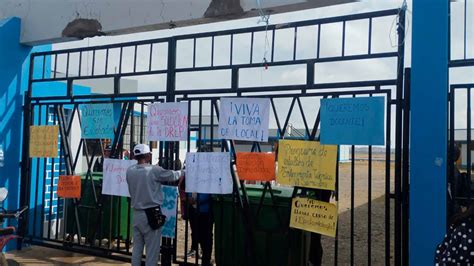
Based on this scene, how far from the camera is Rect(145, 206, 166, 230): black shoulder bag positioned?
15.8 ft

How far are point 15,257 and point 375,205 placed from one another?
38.6 ft

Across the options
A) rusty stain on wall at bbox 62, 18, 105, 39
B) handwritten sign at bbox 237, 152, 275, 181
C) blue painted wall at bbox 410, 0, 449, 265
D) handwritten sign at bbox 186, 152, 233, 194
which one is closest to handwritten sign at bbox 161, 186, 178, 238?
handwritten sign at bbox 186, 152, 233, 194

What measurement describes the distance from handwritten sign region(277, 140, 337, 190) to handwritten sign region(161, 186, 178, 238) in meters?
1.48

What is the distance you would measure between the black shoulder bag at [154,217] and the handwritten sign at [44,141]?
89.7 inches

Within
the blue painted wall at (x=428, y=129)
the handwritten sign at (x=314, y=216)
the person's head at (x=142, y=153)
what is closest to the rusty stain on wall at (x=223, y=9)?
the person's head at (x=142, y=153)

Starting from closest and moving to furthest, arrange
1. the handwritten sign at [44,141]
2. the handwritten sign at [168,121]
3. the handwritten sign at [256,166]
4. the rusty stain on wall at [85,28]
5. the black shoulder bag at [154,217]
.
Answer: the handwritten sign at [256,166], the black shoulder bag at [154,217], the handwritten sign at [168,121], the rusty stain on wall at [85,28], the handwritten sign at [44,141]

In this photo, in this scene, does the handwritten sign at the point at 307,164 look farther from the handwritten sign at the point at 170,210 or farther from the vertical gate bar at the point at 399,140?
the handwritten sign at the point at 170,210

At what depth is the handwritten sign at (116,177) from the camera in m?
5.62

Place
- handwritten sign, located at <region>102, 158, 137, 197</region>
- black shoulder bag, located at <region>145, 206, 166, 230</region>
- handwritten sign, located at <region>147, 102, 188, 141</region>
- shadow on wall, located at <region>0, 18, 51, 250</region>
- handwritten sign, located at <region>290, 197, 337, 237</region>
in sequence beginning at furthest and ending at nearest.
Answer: shadow on wall, located at <region>0, 18, 51, 250</region>
handwritten sign, located at <region>102, 158, 137, 197</region>
handwritten sign, located at <region>147, 102, 188, 141</region>
black shoulder bag, located at <region>145, 206, 166, 230</region>
handwritten sign, located at <region>290, 197, 337, 237</region>

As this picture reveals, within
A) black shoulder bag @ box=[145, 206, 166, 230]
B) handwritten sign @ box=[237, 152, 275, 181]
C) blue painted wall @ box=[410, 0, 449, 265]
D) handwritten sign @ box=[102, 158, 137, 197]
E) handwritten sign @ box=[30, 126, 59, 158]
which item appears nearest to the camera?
blue painted wall @ box=[410, 0, 449, 265]

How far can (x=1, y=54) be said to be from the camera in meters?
6.38

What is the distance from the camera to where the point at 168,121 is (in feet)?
17.6

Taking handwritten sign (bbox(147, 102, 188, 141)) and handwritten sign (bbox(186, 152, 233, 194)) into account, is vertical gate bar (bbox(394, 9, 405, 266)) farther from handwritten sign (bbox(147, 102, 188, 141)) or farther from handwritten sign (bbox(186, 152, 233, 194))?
handwritten sign (bbox(147, 102, 188, 141))

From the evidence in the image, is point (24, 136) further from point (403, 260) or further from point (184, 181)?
point (403, 260)
